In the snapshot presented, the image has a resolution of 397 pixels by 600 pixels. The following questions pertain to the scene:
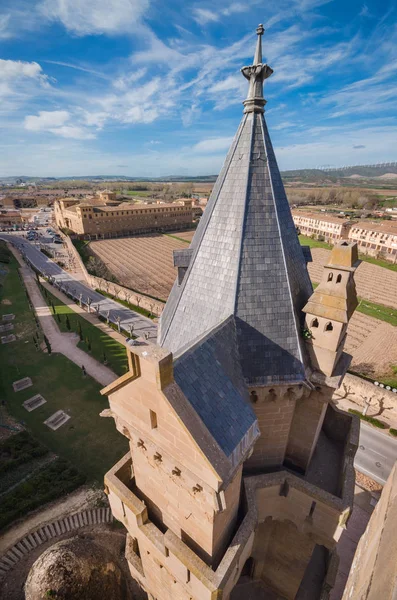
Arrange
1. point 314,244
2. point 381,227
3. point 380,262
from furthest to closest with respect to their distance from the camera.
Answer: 1. point 314,244
2. point 381,227
3. point 380,262

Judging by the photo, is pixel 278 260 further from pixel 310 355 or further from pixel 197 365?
pixel 197 365

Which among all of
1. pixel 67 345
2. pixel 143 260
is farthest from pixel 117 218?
pixel 67 345

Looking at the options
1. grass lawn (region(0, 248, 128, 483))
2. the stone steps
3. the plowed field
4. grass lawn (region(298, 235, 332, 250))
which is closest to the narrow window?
the stone steps

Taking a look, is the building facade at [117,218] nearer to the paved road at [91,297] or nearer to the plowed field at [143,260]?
the plowed field at [143,260]

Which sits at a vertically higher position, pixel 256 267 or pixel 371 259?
pixel 256 267

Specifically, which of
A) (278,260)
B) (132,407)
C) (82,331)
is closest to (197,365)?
(132,407)

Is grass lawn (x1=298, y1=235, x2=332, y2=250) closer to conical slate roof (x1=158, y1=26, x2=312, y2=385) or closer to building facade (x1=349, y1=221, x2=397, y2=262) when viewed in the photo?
building facade (x1=349, y1=221, x2=397, y2=262)

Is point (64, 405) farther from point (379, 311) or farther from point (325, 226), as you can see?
point (325, 226)
